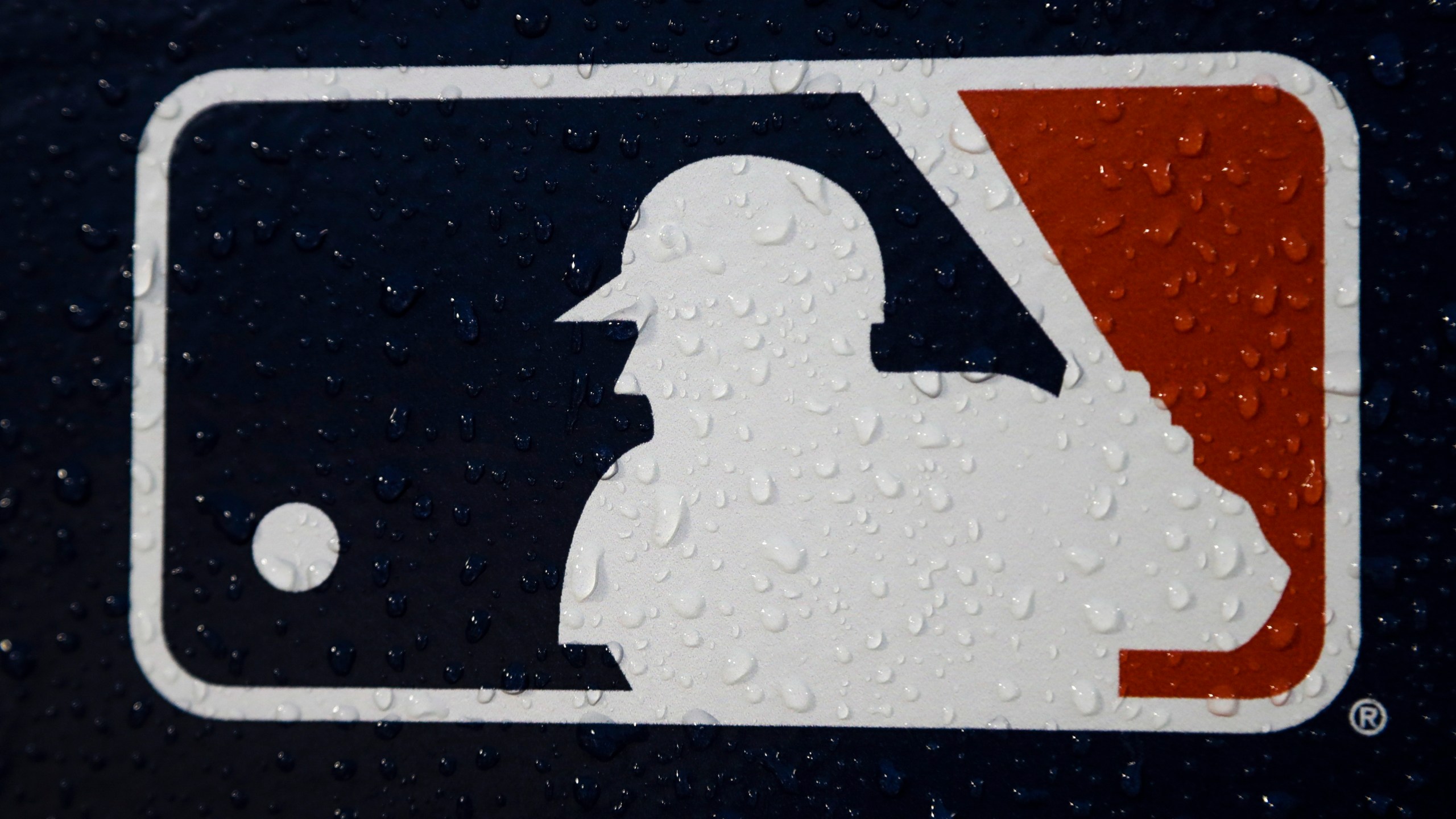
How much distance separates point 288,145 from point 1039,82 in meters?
0.80

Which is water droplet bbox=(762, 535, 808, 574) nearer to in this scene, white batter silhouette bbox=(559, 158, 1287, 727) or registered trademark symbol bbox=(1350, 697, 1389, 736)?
white batter silhouette bbox=(559, 158, 1287, 727)

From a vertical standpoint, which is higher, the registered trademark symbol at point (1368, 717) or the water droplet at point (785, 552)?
the water droplet at point (785, 552)

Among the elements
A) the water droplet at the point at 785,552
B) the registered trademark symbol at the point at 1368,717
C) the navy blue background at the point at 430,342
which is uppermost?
the navy blue background at the point at 430,342

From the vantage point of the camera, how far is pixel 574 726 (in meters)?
0.82

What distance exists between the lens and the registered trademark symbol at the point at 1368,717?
78cm

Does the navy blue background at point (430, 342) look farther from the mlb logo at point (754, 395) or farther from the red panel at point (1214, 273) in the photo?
the red panel at point (1214, 273)

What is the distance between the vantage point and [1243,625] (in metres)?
0.78

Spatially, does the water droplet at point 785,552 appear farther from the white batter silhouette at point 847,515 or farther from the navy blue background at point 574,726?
the navy blue background at point 574,726

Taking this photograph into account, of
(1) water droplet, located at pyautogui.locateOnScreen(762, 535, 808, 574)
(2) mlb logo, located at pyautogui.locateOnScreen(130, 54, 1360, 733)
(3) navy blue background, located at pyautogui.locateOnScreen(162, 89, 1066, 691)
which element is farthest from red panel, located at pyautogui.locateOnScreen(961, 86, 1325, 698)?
(1) water droplet, located at pyautogui.locateOnScreen(762, 535, 808, 574)

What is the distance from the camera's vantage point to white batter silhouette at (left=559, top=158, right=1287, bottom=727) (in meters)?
0.79

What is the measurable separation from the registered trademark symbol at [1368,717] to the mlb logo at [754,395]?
37 mm

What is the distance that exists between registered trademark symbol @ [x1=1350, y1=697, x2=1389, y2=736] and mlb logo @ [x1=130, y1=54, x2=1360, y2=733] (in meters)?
0.04

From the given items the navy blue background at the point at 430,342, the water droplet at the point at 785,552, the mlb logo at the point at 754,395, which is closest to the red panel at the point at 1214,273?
the mlb logo at the point at 754,395

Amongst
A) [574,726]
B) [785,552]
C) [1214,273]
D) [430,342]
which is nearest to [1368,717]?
[1214,273]
